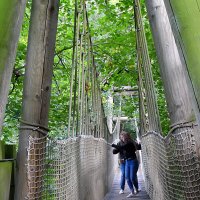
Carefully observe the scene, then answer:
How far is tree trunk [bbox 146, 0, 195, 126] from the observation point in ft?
4.44

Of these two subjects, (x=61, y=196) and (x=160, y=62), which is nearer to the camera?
(x=160, y=62)

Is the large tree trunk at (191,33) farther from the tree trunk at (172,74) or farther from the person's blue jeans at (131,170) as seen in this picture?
the person's blue jeans at (131,170)

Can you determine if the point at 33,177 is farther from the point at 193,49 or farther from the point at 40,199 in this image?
the point at 193,49

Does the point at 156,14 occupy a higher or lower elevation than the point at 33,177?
higher

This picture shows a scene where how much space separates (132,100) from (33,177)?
751 centimetres

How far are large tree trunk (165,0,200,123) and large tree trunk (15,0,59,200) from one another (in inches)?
36.1

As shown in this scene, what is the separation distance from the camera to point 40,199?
1413 millimetres

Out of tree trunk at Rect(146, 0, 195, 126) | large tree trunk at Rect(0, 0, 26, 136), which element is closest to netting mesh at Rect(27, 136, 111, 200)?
tree trunk at Rect(146, 0, 195, 126)

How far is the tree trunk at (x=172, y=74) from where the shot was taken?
1.35m

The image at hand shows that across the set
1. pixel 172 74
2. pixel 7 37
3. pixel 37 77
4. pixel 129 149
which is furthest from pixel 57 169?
pixel 129 149

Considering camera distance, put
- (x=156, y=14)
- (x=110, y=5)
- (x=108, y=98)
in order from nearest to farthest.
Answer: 1. (x=156, y=14)
2. (x=110, y=5)
3. (x=108, y=98)

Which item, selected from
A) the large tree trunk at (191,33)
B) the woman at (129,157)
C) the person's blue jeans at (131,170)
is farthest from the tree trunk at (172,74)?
the person's blue jeans at (131,170)

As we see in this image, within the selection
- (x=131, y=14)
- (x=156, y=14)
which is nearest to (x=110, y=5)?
(x=131, y=14)

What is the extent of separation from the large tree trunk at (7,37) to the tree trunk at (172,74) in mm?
834
